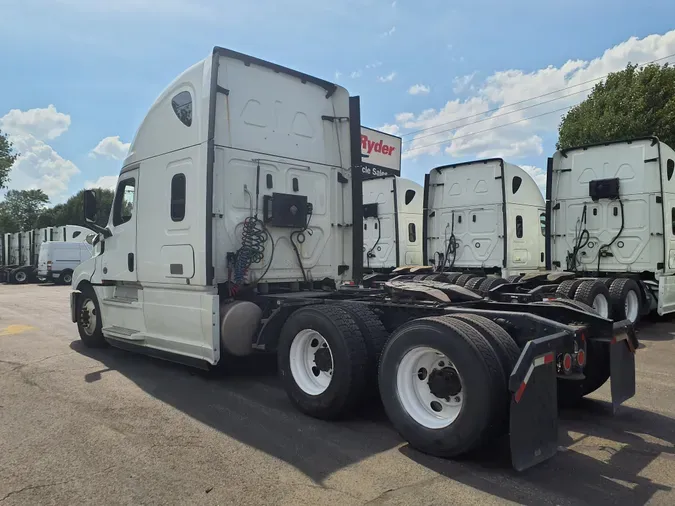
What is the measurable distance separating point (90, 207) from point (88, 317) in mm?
1958

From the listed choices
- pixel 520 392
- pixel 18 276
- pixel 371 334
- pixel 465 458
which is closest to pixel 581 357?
pixel 520 392

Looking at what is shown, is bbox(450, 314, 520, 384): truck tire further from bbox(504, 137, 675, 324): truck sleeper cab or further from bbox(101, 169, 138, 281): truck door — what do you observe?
bbox(504, 137, 675, 324): truck sleeper cab

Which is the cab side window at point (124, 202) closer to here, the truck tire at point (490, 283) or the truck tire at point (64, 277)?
the truck tire at point (490, 283)

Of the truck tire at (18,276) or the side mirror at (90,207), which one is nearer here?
the side mirror at (90,207)

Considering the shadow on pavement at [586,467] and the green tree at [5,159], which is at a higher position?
the green tree at [5,159]

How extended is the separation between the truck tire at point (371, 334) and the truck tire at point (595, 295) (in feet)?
16.1

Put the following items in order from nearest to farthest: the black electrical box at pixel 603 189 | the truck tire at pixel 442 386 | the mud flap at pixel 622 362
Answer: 1. the truck tire at pixel 442 386
2. the mud flap at pixel 622 362
3. the black electrical box at pixel 603 189

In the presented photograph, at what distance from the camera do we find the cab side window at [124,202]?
23.9 ft

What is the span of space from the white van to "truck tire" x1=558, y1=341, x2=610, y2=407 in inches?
1077

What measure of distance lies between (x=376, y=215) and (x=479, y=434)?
435 inches

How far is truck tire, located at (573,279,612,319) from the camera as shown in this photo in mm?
8453

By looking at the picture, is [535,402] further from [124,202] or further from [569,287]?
[124,202]

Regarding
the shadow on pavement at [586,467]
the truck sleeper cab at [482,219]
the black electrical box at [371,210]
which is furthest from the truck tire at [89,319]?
the black electrical box at [371,210]

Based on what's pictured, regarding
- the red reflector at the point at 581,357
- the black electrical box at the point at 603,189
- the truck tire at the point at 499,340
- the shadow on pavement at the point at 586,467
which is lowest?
the shadow on pavement at the point at 586,467
